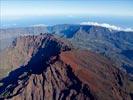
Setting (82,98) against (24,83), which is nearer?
(82,98)

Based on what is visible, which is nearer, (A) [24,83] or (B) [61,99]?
(B) [61,99]

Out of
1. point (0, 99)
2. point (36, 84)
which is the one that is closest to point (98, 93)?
point (36, 84)

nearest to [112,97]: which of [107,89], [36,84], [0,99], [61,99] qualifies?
[107,89]

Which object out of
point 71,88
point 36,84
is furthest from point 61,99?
point 36,84

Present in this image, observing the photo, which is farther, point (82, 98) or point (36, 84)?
point (36, 84)

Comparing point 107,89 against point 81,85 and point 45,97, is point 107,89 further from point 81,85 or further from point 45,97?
point 45,97

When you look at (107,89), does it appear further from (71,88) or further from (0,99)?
(0,99)

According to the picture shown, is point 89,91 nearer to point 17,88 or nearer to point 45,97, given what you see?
point 45,97
